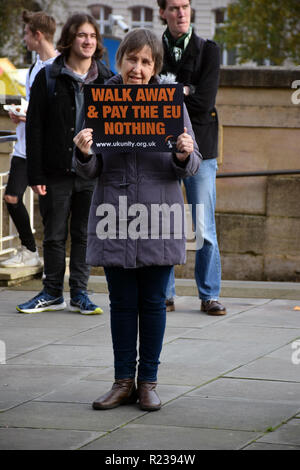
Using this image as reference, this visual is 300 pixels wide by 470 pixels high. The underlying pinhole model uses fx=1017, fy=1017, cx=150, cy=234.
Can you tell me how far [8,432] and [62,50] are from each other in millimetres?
3337

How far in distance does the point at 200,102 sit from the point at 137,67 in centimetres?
210

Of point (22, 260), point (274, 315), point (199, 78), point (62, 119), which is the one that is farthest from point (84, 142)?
point (22, 260)

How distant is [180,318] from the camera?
6891 millimetres

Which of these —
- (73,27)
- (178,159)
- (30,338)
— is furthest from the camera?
(73,27)

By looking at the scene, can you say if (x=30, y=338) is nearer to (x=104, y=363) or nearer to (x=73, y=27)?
(x=104, y=363)

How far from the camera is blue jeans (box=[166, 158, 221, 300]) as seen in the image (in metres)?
6.98

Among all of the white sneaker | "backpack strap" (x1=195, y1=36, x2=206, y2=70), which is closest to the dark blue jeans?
"backpack strap" (x1=195, y1=36, x2=206, y2=70)

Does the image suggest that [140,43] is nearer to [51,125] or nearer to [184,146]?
[184,146]

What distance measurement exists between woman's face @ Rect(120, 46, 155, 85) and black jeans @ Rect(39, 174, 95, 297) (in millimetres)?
2231

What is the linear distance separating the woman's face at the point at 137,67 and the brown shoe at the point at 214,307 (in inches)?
101

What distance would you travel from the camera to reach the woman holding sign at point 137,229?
470 centimetres

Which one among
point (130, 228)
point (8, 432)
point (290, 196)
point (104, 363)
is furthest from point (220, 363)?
point (290, 196)

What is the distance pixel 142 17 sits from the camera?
1944 inches

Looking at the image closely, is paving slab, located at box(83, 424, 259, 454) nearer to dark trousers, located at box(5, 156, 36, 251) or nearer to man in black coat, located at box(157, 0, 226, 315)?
man in black coat, located at box(157, 0, 226, 315)
